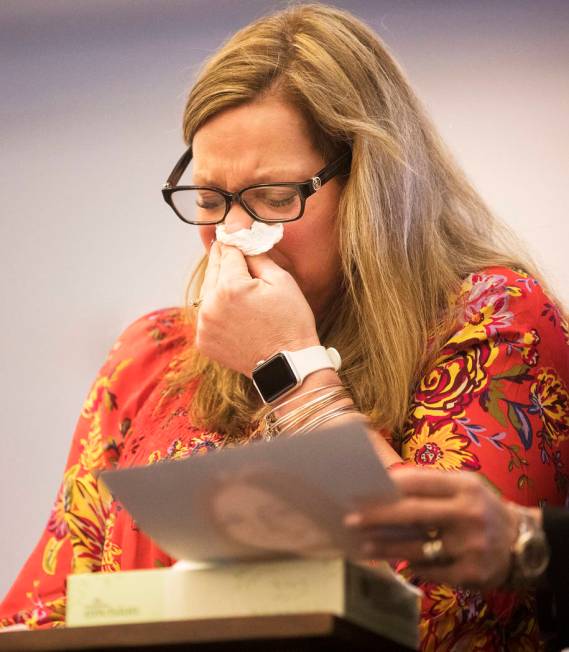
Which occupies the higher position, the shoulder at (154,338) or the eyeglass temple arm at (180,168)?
the eyeglass temple arm at (180,168)

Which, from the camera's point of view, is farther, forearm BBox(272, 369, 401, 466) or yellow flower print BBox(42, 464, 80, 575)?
yellow flower print BBox(42, 464, 80, 575)

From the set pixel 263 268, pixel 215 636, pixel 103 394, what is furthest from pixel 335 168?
pixel 215 636

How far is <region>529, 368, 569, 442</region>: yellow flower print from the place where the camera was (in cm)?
138

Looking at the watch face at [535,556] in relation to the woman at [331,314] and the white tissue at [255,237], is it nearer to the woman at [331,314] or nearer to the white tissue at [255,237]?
the woman at [331,314]

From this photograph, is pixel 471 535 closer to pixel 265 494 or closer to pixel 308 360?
pixel 265 494

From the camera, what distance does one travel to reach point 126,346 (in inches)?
72.4

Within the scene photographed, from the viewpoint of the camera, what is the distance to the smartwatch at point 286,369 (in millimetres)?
1393

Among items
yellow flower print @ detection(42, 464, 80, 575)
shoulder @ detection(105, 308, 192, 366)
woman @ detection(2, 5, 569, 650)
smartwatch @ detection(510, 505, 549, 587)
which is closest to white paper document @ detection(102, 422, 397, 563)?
smartwatch @ detection(510, 505, 549, 587)

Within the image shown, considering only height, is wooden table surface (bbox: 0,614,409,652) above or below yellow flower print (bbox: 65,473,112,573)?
below

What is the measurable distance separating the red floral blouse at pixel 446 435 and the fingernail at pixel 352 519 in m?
0.42

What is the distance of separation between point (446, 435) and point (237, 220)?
17.1 inches

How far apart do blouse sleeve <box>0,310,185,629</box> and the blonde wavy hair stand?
0.10 metres

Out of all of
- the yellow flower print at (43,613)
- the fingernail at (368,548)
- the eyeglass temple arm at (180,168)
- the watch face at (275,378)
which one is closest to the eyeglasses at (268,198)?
the eyeglass temple arm at (180,168)

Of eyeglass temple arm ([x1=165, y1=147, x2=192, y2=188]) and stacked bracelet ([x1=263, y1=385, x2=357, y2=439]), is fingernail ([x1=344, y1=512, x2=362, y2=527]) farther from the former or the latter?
eyeglass temple arm ([x1=165, y1=147, x2=192, y2=188])
